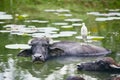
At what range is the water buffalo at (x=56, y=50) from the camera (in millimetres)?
10203

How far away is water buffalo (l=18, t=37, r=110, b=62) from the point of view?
33.5 feet

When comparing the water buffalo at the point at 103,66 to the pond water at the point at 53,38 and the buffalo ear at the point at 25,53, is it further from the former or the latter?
the buffalo ear at the point at 25,53

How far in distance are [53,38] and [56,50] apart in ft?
7.05

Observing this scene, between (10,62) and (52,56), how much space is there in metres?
1.05

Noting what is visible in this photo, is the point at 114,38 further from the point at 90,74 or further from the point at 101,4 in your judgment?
the point at 101,4

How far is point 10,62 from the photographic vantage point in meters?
9.82

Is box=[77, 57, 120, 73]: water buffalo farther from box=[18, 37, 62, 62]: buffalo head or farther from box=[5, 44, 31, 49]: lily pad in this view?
box=[5, 44, 31, 49]: lily pad

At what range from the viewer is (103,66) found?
8.99m

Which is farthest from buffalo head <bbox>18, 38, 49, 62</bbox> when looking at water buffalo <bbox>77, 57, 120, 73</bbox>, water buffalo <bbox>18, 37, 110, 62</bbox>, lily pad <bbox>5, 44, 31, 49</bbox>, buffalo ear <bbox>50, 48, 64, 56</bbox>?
water buffalo <bbox>77, 57, 120, 73</bbox>

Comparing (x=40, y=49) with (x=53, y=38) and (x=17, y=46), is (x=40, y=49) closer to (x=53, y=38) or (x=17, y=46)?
(x=17, y=46)

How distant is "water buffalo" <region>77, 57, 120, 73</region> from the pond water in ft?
0.41

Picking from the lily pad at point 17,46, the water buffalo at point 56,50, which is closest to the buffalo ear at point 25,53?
the water buffalo at point 56,50

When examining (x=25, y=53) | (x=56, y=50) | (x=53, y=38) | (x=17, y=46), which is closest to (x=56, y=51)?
(x=56, y=50)

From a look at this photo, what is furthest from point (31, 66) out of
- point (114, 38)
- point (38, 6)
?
point (38, 6)
